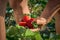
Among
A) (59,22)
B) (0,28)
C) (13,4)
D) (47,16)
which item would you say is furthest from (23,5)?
(0,28)

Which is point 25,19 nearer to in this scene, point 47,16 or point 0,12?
point 47,16

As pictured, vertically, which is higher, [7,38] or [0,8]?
[0,8]

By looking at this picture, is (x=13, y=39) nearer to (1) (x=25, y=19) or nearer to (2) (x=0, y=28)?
(2) (x=0, y=28)

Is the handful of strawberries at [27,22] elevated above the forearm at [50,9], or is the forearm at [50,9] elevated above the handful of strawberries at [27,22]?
the forearm at [50,9]

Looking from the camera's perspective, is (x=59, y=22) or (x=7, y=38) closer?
(x=7, y=38)

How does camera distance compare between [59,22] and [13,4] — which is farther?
[59,22]

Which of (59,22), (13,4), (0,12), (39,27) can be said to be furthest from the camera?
(59,22)

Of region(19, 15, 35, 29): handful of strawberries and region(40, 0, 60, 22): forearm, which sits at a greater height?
region(40, 0, 60, 22): forearm

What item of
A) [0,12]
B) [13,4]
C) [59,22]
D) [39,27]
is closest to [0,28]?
[0,12]

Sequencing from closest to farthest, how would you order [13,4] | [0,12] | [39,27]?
[0,12] < [39,27] < [13,4]
